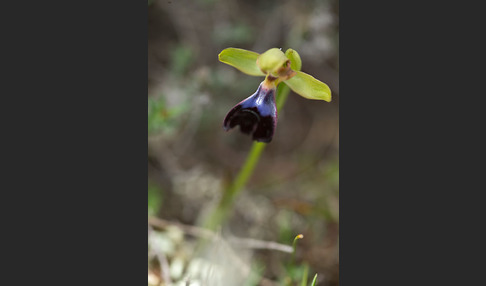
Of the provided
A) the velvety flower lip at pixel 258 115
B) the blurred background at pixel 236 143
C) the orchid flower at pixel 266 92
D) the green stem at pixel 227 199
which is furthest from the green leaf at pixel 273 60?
the blurred background at pixel 236 143

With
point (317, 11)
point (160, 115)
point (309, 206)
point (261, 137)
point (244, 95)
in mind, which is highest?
point (317, 11)

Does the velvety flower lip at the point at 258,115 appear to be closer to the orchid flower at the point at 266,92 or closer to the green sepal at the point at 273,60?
the orchid flower at the point at 266,92

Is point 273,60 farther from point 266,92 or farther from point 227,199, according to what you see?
point 227,199

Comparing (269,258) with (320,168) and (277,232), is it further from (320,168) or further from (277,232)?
A: (320,168)

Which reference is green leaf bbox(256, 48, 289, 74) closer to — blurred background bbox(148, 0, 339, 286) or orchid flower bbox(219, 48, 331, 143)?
orchid flower bbox(219, 48, 331, 143)

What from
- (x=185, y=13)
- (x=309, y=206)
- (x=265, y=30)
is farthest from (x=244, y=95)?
(x=309, y=206)

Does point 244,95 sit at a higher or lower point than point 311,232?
higher

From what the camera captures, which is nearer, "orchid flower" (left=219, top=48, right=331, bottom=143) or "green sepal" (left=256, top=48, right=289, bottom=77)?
"green sepal" (left=256, top=48, right=289, bottom=77)

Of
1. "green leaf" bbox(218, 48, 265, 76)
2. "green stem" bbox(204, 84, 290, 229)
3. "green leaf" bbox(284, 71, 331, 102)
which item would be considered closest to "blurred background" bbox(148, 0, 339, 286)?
"green stem" bbox(204, 84, 290, 229)
